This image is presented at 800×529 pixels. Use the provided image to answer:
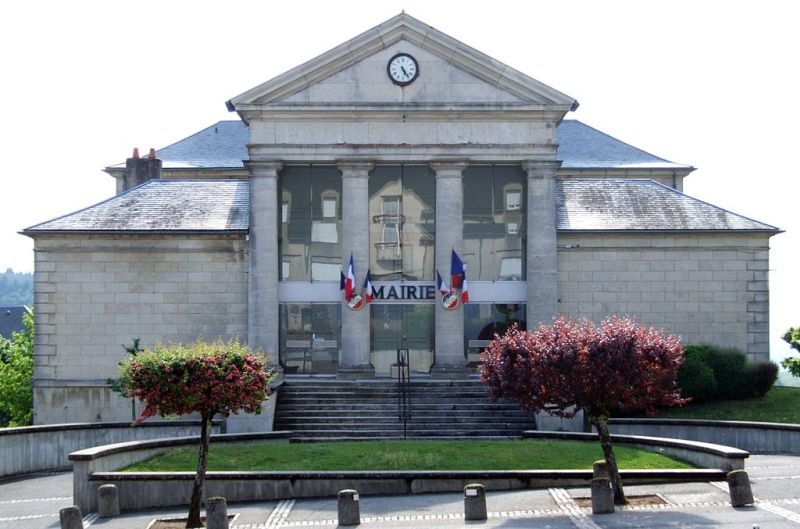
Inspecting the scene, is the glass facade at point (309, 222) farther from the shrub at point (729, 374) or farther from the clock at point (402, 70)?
the shrub at point (729, 374)

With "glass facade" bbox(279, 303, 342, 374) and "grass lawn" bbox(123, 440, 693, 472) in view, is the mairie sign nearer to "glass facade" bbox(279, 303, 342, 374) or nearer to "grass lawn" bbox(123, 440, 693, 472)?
"glass facade" bbox(279, 303, 342, 374)

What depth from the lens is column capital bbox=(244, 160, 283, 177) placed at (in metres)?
36.0

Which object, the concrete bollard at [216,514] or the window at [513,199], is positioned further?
the window at [513,199]

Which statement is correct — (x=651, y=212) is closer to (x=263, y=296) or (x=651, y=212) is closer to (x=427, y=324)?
(x=427, y=324)

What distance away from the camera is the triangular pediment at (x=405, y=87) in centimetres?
3556

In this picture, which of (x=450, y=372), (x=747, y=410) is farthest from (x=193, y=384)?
(x=747, y=410)

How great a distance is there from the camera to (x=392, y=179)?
36.7m

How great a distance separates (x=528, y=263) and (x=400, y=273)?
13.5ft

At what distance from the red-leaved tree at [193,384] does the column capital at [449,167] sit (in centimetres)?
1586

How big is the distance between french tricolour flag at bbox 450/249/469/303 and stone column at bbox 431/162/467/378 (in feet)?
0.81

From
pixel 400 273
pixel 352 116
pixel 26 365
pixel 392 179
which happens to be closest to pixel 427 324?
pixel 400 273

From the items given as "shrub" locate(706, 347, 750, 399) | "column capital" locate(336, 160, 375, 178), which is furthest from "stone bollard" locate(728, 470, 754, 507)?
"column capital" locate(336, 160, 375, 178)

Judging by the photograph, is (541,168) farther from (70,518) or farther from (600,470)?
(70,518)

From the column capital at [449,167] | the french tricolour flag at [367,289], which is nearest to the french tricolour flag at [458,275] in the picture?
the column capital at [449,167]
